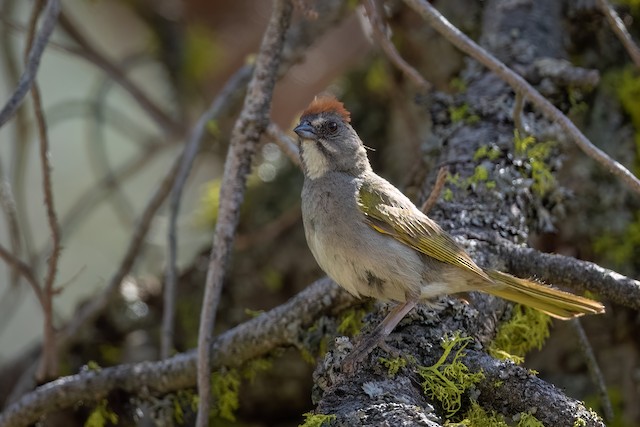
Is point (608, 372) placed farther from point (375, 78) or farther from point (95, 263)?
point (95, 263)

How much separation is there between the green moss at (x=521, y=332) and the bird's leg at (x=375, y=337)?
1.42 feet

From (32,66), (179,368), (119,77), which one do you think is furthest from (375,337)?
(119,77)

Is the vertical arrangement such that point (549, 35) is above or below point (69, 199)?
above

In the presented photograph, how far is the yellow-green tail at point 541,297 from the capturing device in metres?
3.10

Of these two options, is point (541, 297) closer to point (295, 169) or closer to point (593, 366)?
point (593, 366)

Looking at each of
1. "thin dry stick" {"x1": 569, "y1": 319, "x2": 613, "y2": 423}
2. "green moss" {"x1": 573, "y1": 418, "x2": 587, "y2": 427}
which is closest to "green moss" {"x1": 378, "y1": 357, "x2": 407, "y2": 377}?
"green moss" {"x1": 573, "y1": 418, "x2": 587, "y2": 427}

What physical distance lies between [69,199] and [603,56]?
615cm

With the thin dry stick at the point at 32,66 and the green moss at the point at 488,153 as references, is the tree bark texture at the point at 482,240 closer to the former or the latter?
the green moss at the point at 488,153

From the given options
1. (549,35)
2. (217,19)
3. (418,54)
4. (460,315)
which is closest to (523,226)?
(460,315)

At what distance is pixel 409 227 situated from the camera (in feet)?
10.9

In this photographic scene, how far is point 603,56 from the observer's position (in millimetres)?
4473

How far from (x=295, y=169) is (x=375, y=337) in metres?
2.62

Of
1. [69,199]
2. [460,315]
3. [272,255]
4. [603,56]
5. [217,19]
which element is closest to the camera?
[460,315]

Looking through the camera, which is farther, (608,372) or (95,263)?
(95,263)
